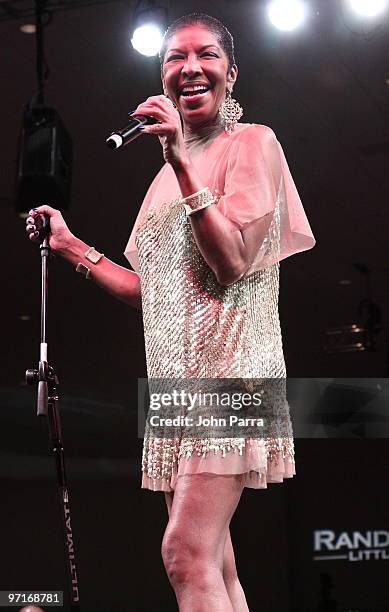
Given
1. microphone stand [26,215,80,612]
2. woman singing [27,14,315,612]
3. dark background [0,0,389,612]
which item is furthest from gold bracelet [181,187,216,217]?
dark background [0,0,389,612]

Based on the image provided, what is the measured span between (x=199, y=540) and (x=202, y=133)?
68 cm

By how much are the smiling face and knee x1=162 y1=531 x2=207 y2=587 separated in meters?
0.69

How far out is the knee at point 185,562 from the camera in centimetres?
126

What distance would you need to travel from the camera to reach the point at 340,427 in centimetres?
267

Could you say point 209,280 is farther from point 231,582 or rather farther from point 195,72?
point 231,582

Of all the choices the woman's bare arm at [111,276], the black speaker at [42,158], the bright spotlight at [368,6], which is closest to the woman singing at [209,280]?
the woman's bare arm at [111,276]

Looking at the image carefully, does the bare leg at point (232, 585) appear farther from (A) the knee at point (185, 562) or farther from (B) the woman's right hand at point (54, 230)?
(B) the woman's right hand at point (54, 230)

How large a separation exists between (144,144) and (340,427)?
109cm

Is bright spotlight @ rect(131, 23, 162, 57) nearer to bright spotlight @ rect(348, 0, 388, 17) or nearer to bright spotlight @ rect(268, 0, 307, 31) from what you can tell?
bright spotlight @ rect(268, 0, 307, 31)

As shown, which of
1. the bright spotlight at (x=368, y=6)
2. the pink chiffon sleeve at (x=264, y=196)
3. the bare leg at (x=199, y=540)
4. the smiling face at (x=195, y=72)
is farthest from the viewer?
the bright spotlight at (x=368, y=6)

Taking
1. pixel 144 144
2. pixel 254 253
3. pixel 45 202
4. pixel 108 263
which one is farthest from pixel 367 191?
pixel 254 253

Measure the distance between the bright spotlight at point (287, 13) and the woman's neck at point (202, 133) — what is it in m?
1.38

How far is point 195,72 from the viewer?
4.81 feet
